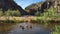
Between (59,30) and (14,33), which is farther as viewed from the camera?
(14,33)

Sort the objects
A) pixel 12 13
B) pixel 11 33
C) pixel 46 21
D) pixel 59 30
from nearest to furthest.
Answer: pixel 59 30 < pixel 11 33 < pixel 46 21 < pixel 12 13

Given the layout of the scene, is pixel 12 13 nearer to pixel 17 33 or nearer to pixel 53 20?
pixel 53 20

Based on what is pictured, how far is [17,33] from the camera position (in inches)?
1415

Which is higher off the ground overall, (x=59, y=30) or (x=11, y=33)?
(x=59, y=30)

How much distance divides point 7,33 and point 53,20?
24349mm

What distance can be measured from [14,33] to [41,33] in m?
4.50

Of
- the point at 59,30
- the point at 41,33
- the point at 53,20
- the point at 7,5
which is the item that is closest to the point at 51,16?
the point at 53,20

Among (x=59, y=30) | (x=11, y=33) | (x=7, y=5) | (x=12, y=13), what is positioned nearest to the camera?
(x=59, y=30)

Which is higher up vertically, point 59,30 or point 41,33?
point 59,30

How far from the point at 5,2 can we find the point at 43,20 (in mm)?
100594

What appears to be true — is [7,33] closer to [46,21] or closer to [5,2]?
[46,21]

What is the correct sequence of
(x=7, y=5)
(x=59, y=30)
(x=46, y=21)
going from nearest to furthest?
(x=59, y=30), (x=46, y=21), (x=7, y=5)

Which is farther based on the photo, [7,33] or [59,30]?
[7,33]

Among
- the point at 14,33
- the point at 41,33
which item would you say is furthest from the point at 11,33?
the point at 41,33
